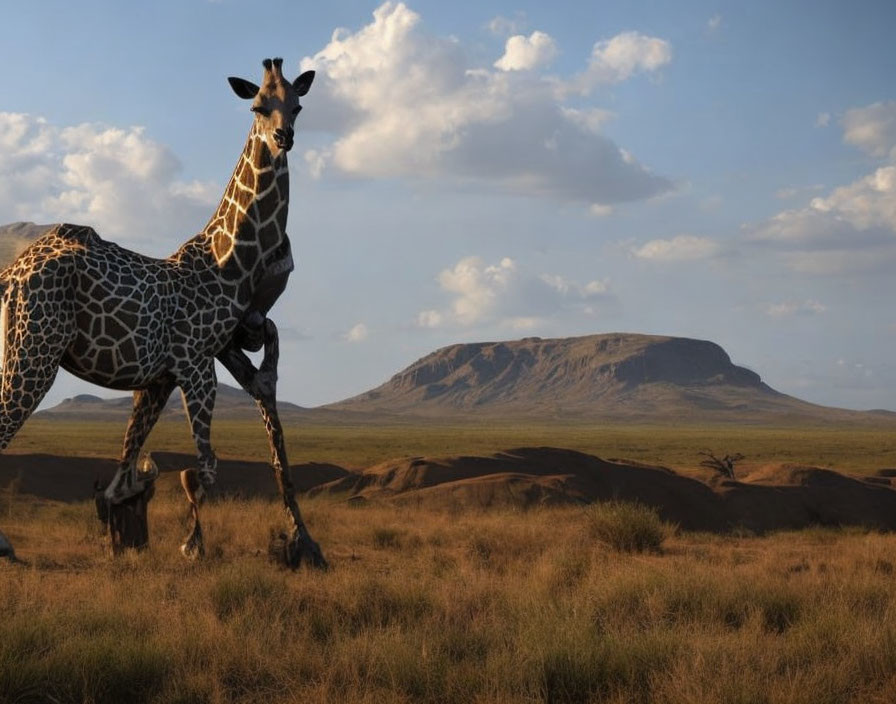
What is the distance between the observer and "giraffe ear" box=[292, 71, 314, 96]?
10.7 meters

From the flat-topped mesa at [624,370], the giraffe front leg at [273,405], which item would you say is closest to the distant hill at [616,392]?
A: the flat-topped mesa at [624,370]

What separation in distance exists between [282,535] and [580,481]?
11.9 metres

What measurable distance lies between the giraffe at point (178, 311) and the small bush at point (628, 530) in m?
5.22

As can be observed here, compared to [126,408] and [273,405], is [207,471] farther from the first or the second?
[126,408]

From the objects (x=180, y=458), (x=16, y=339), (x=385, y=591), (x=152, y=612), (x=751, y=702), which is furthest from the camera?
(x=180, y=458)

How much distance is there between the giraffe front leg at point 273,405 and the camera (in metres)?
11.1

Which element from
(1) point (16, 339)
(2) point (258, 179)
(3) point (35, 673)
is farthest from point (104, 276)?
(3) point (35, 673)

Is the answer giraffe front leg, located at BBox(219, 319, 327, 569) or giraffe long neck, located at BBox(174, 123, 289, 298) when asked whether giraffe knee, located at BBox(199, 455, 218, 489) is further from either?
giraffe long neck, located at BBox(174, 123, 289, 298)

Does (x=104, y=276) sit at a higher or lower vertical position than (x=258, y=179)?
lower

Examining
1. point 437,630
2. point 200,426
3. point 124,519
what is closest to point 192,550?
point 124,519

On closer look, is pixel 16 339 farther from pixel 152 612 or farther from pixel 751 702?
pixel 751 702

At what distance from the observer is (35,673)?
579cm

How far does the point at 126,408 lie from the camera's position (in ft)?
513

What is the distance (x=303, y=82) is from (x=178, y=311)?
2.86 m
